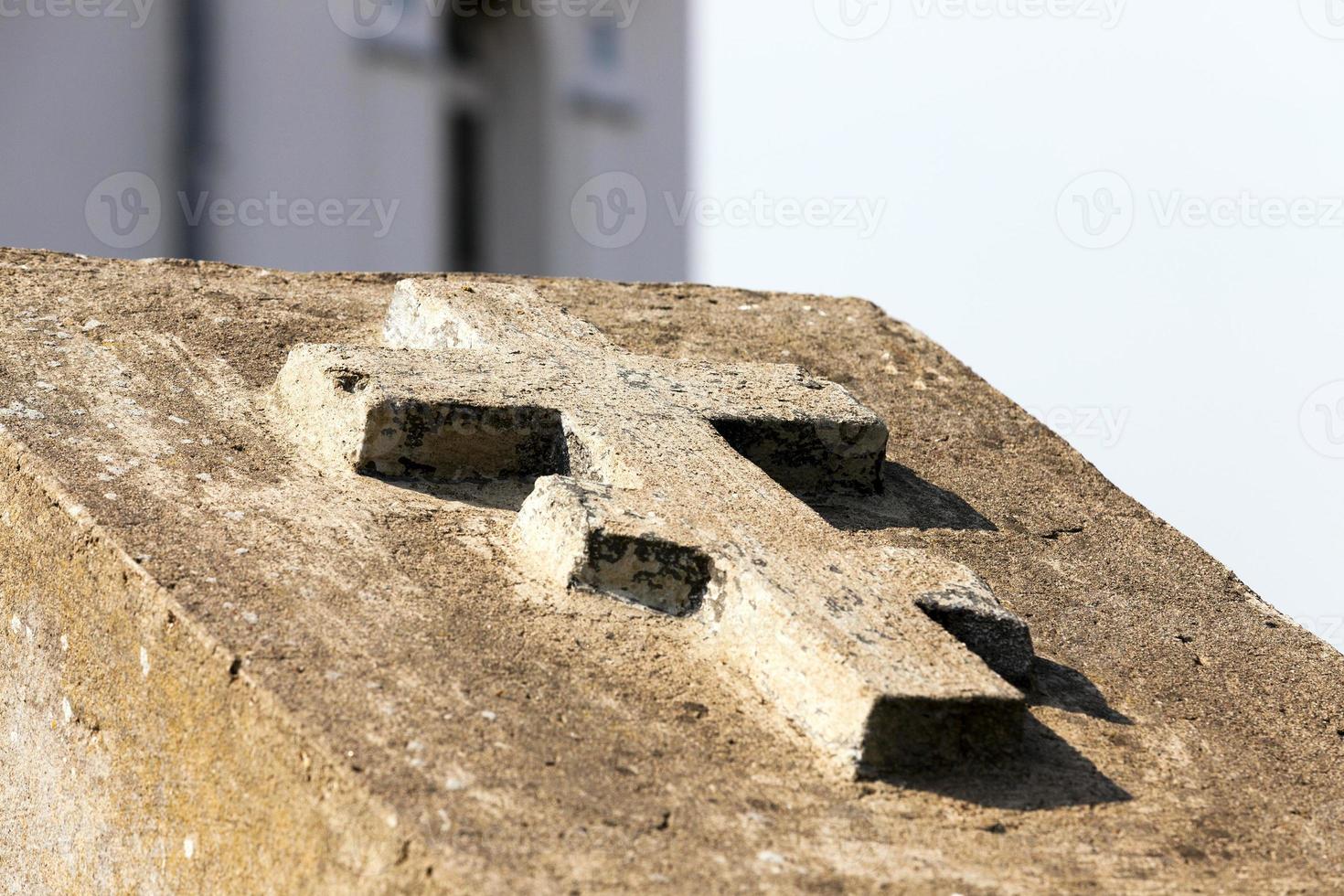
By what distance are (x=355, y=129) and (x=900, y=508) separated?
561cm

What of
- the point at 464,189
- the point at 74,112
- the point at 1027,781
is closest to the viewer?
the point at 1027,781

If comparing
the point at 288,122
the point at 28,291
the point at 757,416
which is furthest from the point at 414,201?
the point at 757,416

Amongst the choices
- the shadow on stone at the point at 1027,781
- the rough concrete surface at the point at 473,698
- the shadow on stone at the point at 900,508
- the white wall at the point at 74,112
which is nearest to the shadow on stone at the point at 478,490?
the rough concrete surface at the point at 473,698

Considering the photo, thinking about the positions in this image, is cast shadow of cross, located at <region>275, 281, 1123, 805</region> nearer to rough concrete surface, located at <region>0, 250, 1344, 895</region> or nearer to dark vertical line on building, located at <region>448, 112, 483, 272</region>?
rough concrete surface, located at <region>0, 250, 1344, 895</region>

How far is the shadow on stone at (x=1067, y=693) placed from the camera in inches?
88.4

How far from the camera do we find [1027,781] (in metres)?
1.99

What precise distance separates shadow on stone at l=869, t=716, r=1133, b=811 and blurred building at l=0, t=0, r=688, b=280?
586 centimetres

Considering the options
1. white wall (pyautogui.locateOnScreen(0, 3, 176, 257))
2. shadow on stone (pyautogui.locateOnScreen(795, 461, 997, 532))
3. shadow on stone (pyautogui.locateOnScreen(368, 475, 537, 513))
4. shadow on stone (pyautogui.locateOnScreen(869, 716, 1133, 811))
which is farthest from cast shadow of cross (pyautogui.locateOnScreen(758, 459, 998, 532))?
white wall (pyautogui.locateOnScreen(0, 3, 176, 257))

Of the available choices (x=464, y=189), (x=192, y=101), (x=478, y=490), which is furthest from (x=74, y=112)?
(x=478, y=490)

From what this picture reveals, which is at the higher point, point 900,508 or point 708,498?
point 708,498

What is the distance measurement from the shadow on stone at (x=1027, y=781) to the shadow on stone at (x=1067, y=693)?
0.15 metres

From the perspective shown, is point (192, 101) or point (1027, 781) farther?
point (192, 101)

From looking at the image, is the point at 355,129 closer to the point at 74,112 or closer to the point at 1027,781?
the point at 74,112

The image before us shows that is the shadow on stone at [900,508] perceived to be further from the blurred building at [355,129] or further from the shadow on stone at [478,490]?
the blurred building at [355,129]
